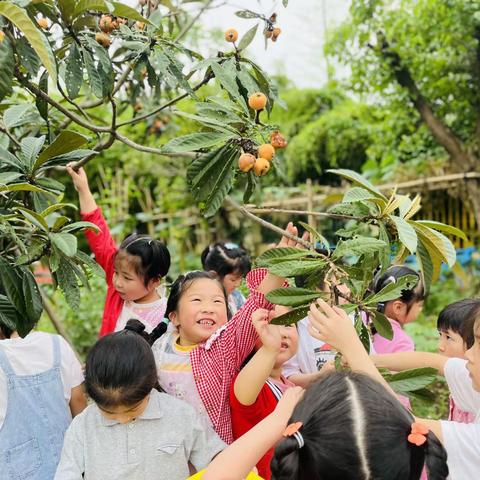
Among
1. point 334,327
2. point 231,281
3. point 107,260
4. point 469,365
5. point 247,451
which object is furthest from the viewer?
point 231,281

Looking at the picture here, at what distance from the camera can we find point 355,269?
60.7 inches

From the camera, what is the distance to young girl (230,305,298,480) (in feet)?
5.17

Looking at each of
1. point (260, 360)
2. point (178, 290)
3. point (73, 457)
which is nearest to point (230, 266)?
point (178, 290)

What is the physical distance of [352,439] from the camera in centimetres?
107

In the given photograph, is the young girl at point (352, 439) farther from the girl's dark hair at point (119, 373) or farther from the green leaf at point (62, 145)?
the green leaf at point (62, 145)

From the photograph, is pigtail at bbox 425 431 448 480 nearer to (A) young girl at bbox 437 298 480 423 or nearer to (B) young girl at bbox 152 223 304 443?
(B) young girl at bbox 152 223 304 443

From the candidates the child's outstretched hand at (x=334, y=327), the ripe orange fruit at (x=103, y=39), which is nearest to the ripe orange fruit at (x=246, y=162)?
the child's outstretched hand at (x=334, y=327)

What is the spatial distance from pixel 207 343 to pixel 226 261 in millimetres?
1008

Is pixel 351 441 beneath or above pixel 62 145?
beneath

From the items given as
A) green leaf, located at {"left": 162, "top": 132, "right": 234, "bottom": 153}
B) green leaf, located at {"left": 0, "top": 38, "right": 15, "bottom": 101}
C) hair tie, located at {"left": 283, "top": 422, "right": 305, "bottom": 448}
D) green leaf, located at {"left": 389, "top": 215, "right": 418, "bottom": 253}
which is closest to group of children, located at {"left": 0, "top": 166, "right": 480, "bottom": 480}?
hair tie, located at {"left": 283, "top": 422, "right": 305, "bottom": 448}

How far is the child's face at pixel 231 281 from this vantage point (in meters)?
2.69

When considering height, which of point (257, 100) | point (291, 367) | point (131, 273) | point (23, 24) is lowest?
point (291, 367)

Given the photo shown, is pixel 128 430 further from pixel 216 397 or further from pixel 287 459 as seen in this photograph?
pixel 287 459

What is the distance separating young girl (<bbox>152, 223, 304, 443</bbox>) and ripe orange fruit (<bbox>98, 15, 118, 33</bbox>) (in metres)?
0.76
